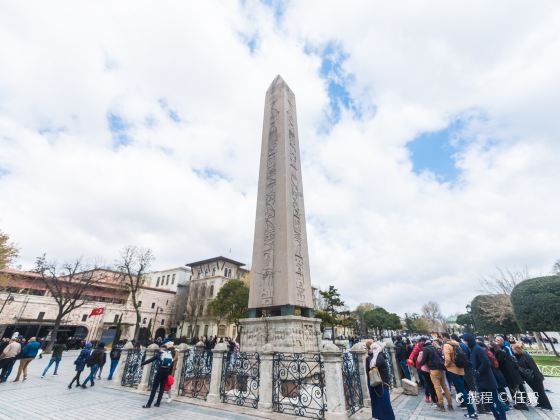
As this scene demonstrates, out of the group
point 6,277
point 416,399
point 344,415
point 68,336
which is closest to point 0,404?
point 344,415

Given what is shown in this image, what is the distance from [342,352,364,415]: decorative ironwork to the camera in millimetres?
5578

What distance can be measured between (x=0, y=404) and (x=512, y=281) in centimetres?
3622

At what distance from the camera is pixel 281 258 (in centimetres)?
834

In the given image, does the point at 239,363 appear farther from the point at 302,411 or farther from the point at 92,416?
the point at 92,416

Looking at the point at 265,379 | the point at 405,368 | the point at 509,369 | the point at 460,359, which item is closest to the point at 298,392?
the point at 265,379

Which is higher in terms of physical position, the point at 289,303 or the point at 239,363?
the point at 289,303

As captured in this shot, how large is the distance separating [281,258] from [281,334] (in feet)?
7.03

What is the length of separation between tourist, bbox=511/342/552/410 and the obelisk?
5.00m

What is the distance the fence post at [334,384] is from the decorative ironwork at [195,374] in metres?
3.76

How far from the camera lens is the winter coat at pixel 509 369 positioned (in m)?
5.94

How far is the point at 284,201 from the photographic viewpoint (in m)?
9.23

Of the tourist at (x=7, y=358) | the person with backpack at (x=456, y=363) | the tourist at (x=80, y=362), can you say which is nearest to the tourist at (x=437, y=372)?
the person with backpack at (x=456, y=363)

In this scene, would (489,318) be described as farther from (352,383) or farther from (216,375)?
(216,375)

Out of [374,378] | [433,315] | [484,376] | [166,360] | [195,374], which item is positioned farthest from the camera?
[433,315]
